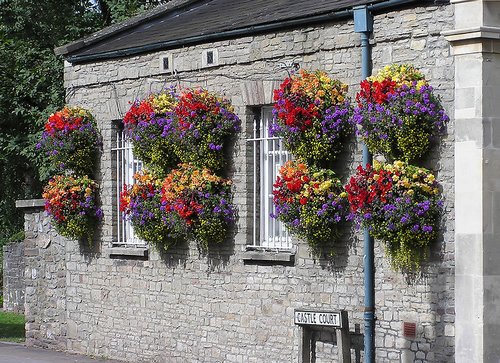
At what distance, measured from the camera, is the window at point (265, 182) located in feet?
53.4

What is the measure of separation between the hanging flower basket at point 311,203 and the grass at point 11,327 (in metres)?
8.89

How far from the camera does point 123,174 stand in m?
19.2

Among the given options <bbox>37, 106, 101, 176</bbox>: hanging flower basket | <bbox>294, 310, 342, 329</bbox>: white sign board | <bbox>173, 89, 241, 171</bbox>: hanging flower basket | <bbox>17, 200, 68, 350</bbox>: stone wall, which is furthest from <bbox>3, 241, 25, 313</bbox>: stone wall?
<bbox>294, 310, 342, 329</bbox>: white sign board

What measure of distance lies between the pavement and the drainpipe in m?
5.47

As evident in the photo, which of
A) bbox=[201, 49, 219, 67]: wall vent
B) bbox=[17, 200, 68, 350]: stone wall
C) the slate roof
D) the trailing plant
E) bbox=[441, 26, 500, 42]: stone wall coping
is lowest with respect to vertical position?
bbox=[17, 200, 68, 350]: stone wall

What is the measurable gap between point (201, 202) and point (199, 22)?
10.2 ft

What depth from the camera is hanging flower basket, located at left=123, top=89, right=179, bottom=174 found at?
1731 centimetres

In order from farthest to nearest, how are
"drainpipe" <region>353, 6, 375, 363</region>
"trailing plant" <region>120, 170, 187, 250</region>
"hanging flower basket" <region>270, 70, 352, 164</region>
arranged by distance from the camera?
1. "trailing plant" <region>120, 170, 187, 250</region>
2. "hanging flower basket" <region>270, 70, 352, 164</region>
3. "drainpipe" <region>353, 6, 375, 363</region>

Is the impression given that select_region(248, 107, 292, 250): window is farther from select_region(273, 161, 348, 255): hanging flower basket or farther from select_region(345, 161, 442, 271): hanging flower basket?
select_region(345, 161, 442, 271): hanging flower basket

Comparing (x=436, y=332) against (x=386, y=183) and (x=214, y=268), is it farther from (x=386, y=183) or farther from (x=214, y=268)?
(x=214, y=268)

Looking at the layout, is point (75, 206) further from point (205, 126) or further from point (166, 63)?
point (205, 126)

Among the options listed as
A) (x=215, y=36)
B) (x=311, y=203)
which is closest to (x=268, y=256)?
(x=311, y=203)

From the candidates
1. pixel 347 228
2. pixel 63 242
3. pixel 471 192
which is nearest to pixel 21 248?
pixel 63 242

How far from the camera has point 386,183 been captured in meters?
13.7
